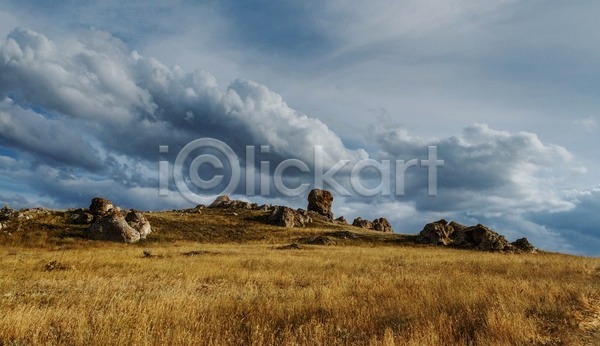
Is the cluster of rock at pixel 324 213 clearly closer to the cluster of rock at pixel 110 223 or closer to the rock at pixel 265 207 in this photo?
the rock at pixel 265 207

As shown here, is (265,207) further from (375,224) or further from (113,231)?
(113,231)

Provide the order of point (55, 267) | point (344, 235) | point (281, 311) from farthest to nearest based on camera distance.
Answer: point (344, 235), point (55, 267), point (281, 311)

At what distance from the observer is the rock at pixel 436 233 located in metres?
58.5

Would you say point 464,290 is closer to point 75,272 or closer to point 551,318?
point 551,318

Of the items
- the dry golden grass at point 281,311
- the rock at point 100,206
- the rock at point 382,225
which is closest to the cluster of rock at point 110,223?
the rock at point 100,206

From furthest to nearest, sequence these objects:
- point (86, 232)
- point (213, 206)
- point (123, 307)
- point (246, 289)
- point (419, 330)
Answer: point (213, 206) < point (86, 232) < point (246, 289) < point (123, 307) < point (419, 330)

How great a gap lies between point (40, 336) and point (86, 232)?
146ft

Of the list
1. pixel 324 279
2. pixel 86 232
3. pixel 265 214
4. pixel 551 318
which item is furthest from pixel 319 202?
pixel 551 318

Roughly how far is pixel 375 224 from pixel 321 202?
1273 centimetres

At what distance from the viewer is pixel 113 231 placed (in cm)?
4675

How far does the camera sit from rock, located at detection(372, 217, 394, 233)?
91000 mm

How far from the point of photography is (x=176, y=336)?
27.0 feet

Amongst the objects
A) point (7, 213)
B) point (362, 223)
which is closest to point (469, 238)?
point (362, 223)

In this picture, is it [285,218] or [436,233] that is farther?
[285,218]
